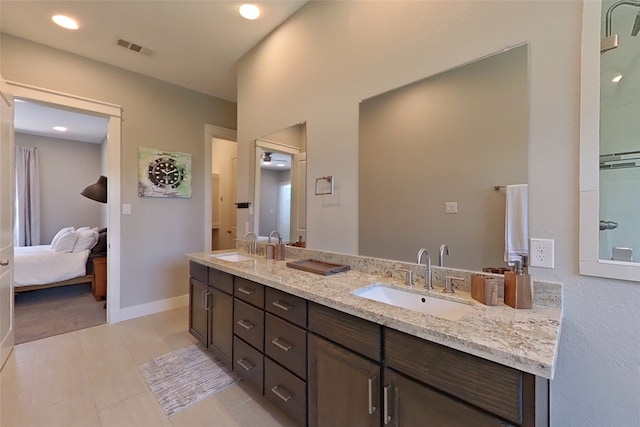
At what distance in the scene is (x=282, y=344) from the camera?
1517 millimetres

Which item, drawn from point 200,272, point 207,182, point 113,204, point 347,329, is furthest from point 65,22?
point 347,329

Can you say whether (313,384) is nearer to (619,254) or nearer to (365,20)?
(619,254)

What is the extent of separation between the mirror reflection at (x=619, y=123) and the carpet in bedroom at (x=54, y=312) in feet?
13.9

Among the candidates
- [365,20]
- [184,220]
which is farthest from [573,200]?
[184,220]

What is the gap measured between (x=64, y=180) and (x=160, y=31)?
17.7 ft

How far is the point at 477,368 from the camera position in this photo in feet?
2.72

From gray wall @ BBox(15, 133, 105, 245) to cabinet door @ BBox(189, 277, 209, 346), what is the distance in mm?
5186

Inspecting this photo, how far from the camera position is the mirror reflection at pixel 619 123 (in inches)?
40.9

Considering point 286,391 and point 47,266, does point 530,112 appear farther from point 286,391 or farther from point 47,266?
point 47,266

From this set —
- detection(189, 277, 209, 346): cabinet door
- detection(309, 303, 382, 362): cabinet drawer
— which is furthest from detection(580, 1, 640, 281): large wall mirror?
detection(189, 277, 209, 346): cabinet door

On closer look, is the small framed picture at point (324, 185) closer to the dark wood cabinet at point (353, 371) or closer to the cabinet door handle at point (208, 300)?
the dark wood cabinet at point (353, 371)

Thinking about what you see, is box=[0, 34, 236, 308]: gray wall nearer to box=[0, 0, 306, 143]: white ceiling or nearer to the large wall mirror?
box=[0, 0, 306, 143]: white ceiling

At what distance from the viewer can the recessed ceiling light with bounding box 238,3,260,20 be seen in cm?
220

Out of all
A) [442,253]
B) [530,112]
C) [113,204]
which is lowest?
[442,253]
